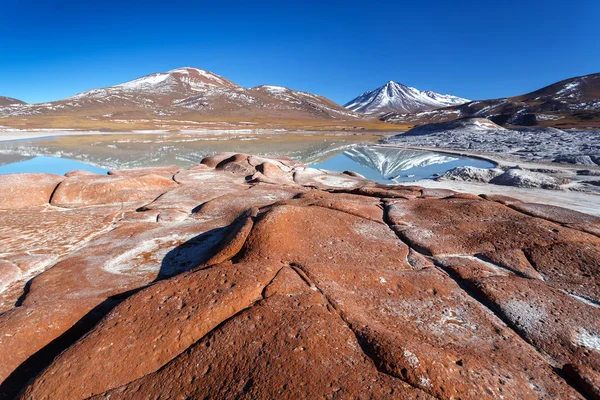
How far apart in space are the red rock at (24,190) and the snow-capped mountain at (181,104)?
329ft

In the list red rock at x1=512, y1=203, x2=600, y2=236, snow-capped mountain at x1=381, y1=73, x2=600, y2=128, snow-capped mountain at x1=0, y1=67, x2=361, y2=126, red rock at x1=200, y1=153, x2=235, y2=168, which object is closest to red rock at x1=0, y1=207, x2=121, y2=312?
red rock at x1=200, y1=153, x2=235, y2=168

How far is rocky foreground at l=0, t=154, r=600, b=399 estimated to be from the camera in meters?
2.41

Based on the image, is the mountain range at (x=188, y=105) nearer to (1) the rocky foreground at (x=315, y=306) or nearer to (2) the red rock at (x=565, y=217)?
(2) the red rock at (x=565, y=217)

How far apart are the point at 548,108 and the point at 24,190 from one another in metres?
111

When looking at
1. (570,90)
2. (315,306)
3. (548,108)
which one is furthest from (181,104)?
(570,90)

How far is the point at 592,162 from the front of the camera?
1853cm

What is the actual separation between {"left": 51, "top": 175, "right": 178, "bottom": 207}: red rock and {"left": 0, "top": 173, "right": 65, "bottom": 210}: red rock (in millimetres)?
331

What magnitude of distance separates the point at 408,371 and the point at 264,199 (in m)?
6.61

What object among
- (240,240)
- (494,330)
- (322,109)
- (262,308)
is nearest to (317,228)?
(240,240)

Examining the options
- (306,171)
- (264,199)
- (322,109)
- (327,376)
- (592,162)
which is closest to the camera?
(327,376)

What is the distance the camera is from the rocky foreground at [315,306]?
7.89 ft

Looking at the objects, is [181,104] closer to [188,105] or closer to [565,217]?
[188,105]

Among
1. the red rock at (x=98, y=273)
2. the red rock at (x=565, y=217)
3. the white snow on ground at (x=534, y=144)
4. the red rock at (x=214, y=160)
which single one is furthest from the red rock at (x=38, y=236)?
the white snow on ground at (x=534, y=144)

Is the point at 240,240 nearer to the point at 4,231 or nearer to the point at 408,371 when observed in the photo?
the point at 408,371
